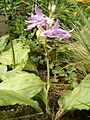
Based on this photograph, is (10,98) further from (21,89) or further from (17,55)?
(17,55)

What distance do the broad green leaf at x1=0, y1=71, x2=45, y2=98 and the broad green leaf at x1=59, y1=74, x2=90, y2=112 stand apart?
124mm

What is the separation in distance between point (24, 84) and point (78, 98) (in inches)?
9.8

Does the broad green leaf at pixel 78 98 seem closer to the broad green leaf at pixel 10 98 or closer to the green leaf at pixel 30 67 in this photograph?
the broad green leaf at pixel 10 98

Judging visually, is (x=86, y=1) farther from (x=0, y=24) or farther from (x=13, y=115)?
(x=13, y=115)

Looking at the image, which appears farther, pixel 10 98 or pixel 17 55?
pixel 17 55

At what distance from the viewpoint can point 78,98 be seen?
1.40 metres

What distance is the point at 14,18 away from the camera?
2447 mm

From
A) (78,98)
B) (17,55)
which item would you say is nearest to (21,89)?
(78,98)

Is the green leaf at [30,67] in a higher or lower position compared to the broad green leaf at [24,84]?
lower

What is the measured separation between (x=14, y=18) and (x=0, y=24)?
0.44 ft

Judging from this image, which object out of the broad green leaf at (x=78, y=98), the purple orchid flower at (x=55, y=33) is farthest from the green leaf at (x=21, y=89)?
the purple orchid flower at (x=55, y=33)

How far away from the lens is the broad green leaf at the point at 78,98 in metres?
1.37

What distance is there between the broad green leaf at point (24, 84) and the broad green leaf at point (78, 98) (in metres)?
0.12

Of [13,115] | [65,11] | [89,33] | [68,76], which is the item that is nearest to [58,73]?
[68,76]
